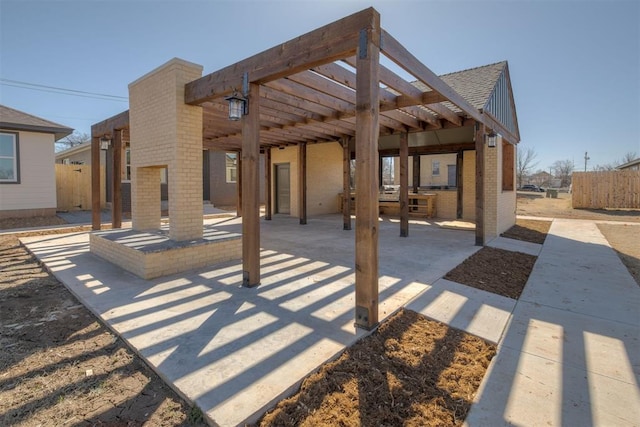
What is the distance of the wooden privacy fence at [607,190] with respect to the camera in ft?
51.1

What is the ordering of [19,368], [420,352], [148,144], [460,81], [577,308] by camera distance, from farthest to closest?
[460,81] < [148,144] < [577,308] < [420,352] < [19,368]

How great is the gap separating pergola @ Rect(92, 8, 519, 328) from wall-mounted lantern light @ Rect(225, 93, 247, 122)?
0.08m

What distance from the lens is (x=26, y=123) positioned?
10469 mm

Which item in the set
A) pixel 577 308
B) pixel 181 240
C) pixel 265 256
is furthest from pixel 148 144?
pixel 577 308

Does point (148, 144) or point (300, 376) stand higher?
point (148, 144)

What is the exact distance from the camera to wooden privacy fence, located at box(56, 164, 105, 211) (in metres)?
13.2

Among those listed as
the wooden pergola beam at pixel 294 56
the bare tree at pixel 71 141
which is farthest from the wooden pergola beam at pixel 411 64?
the bare tree at pixel 71 141

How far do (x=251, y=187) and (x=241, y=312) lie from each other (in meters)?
1.55

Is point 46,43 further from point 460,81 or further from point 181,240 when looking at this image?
point 460,81

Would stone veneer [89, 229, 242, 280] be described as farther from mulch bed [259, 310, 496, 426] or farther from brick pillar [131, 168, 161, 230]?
mulch bed [259, 310, 496, 426]

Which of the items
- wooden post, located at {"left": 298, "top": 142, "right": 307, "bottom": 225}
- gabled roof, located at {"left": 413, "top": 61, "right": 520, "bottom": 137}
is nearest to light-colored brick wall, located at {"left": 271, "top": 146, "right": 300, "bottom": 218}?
wooden post, located at {"left": 298, "top": 142, "right": 307, "bottom": 225}

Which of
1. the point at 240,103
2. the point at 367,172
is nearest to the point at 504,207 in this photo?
the point at 367,172

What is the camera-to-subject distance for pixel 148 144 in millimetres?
5520

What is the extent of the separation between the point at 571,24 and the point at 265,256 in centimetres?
1059
